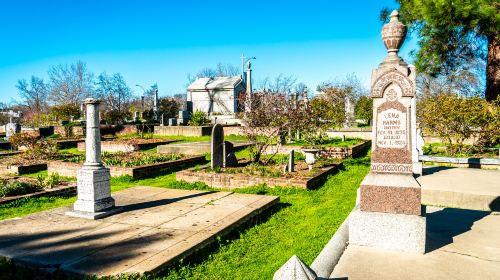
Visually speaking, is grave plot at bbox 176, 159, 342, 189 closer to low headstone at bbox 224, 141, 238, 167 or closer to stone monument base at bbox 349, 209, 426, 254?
low headstone at bbox 224, 141, 238, 167

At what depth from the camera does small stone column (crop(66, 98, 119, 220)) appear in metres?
6.73

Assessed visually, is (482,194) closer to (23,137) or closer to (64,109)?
(23,137)

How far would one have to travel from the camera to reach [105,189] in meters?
6.99

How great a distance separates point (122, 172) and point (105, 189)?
5.20 metres

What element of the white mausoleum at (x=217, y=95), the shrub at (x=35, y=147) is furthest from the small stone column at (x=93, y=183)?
the white mausoleum at (x=217, y=95)

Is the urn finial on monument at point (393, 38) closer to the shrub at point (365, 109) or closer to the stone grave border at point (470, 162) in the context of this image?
the stone grave border at point (470, 162)

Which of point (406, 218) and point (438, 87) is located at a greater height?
point (438, 87)

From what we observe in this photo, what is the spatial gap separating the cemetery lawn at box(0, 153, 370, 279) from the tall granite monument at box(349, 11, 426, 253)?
0.95 meters

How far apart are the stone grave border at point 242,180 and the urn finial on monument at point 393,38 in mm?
4830

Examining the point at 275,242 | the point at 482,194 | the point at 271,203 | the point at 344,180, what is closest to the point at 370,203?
the point at 275,242

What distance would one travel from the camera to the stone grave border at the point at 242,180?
31.7 feet

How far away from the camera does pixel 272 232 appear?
643cm

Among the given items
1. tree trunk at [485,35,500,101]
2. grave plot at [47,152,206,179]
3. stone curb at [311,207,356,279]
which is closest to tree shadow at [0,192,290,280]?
stone curb at [311,207,356,279]

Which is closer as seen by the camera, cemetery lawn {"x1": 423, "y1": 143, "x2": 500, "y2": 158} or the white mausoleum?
cemetery lawn {"x1": 423, "y1": 143, "x2": 500, "y2": 158}
